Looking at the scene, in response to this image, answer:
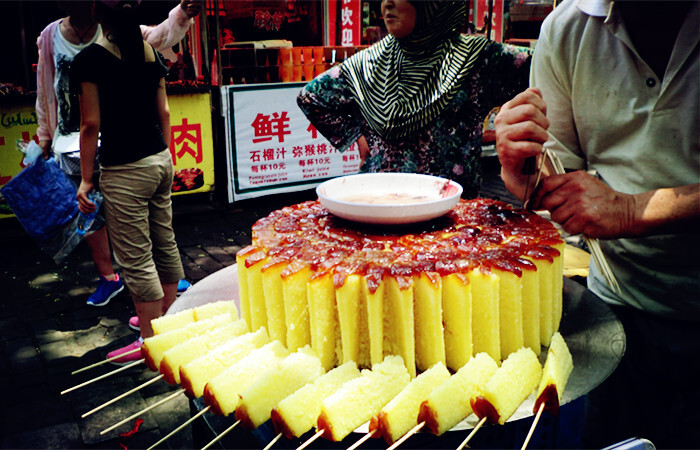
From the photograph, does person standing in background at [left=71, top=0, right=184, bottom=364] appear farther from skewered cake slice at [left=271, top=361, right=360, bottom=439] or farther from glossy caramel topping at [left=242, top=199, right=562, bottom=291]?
skewered cake slice at [left=271, top=361, right=360, bottom=439]

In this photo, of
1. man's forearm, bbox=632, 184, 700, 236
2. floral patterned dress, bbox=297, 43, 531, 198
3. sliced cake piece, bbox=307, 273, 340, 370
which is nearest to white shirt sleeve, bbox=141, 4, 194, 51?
floral patterned dress, bbox=297, 43, 531, 198

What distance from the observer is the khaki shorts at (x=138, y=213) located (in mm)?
4211

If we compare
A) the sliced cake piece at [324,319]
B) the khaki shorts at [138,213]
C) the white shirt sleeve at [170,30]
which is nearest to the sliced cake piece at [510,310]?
the sliced cake piece at [324,319]

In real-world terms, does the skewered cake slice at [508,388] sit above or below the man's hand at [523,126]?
below

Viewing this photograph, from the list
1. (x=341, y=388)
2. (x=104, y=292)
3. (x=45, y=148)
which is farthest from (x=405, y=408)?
(x=45, y=148)

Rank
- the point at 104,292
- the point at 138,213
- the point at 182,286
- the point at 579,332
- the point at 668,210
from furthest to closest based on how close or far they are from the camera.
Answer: the point at 182,286, the point at 104,292, the point at 138,213, the point at 579,332, the point at 668,210

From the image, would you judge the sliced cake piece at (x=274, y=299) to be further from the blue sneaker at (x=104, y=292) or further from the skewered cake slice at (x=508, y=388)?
the blue sneaker at (x=104, y=292)

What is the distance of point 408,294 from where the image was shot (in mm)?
1846

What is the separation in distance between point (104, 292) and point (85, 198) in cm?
132

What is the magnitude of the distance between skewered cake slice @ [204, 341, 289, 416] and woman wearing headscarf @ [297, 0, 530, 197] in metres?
1.71

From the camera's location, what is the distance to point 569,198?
6.66 feet

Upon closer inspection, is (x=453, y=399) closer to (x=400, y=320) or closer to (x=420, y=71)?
(x=400, y=320)

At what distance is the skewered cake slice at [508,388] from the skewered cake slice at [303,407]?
1.53 ft

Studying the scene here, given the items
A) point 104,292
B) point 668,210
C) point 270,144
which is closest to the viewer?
point 668,210
